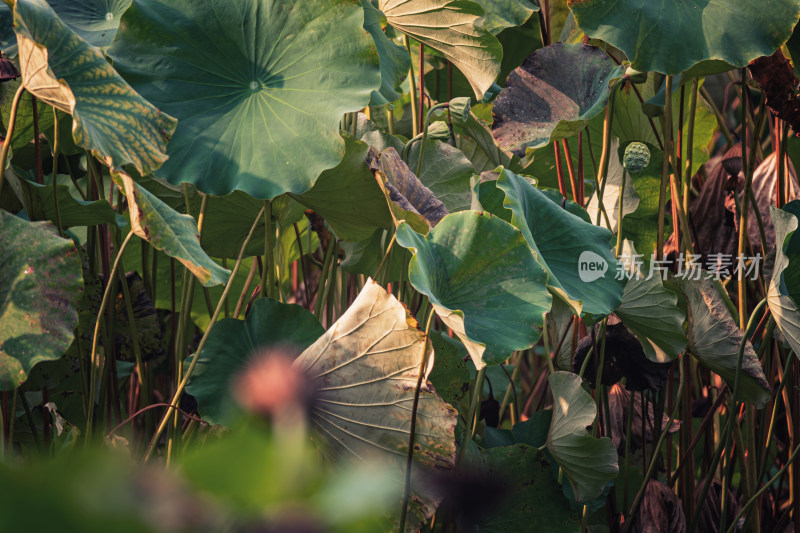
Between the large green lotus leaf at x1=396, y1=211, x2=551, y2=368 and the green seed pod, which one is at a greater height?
the green seed pod

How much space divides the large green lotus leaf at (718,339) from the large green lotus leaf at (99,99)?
2.52 feet

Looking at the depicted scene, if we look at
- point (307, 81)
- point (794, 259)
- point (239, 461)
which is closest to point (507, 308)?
point (307, 81)

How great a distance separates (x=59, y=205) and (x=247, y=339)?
274mm

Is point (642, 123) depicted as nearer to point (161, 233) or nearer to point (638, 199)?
point (638, 199)

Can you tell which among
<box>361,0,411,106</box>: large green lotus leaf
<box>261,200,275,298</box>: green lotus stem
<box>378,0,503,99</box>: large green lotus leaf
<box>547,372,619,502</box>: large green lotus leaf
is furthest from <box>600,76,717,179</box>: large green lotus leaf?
<box>261,200,275,298</box>: green lotus stem

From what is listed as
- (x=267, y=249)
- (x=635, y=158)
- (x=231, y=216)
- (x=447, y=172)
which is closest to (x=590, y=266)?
(x=635, y=158)

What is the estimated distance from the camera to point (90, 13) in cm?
102

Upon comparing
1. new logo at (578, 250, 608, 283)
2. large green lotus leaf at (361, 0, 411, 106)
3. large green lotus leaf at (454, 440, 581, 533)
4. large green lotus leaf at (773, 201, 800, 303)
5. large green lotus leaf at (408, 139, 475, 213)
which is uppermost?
large green lotus leaf at (361, 0, 411, 106)

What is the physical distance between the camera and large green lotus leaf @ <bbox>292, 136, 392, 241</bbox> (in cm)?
85

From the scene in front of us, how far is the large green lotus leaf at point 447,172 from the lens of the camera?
1090 mm

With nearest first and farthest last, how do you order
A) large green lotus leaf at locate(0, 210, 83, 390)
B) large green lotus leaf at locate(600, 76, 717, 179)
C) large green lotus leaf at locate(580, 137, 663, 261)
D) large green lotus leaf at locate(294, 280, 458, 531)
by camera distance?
large green lotus leaf at locate(0, 210, 83, 390) < large green lotus leaf at locate(294, 280, 458, 531) < large green lotus leaf at locate(580, 137, 663, 261) < large green lotus leaf at locate(600, 76, 717, 179)

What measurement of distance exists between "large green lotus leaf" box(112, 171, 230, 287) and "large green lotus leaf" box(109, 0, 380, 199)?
128 mm

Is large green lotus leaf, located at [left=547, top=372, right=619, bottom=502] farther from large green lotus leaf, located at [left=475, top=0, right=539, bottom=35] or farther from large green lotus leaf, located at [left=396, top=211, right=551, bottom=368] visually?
large green lotus leaf, located at [left=475, top=0, right=539, bottom=35]

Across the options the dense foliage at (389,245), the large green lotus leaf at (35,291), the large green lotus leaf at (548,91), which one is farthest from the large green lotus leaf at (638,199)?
the large green lotus leaf at (35,291)
